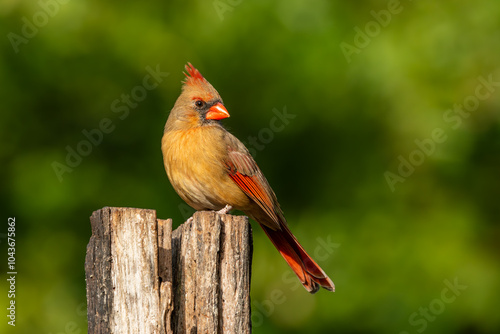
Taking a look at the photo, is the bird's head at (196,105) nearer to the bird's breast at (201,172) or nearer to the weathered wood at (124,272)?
the bird's breast at (201,172)

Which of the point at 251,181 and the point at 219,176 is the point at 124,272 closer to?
the point at 219,176

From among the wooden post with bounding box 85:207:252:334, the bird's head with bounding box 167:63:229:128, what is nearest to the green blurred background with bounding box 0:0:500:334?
the bird's head with bounding box 167:63:229:128

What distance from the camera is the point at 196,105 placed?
16.3 ft

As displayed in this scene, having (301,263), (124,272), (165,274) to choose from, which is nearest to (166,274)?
(165,274)

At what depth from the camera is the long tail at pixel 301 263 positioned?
14.2 ft

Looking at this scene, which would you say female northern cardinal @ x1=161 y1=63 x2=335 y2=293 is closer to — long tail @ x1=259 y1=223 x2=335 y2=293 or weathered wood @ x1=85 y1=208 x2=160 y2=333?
long tail @ x1=259 y1=223 x2=335 y2=293

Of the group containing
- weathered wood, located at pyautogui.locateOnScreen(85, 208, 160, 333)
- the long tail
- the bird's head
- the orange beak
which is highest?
the bird's head

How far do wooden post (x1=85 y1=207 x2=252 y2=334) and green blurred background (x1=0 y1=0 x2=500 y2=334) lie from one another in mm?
2423

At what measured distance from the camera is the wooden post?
9.31ft

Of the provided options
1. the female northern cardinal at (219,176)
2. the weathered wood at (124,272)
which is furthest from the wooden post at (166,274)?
the female northern cardinal at (219,176)

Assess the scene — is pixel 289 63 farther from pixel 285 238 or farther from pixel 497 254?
pixel 497 254

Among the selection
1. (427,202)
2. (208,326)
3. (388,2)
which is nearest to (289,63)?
(388,2)

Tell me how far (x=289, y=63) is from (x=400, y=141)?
113 cm

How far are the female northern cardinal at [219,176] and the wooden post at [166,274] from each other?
1313 millimetres
